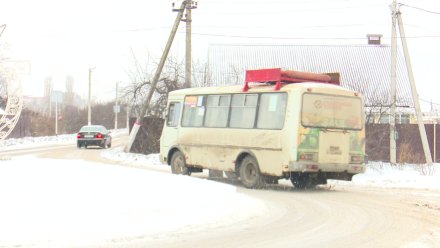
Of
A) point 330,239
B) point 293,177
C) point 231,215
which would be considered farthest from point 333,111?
point 330,239

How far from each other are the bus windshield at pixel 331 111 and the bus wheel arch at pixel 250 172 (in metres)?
1.97

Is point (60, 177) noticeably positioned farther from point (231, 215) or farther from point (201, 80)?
point (201, 80)

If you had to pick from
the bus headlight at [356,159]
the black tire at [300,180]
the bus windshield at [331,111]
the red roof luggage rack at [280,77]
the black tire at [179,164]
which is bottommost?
the black tire at [300,180]

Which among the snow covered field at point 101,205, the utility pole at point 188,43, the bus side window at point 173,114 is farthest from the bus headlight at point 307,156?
the utility pole at point 188,43

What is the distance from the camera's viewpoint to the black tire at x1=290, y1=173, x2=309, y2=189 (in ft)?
52.5

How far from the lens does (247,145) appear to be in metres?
16.1

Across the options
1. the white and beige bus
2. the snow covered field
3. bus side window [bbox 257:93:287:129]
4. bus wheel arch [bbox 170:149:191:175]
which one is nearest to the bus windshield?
the white and beige bus

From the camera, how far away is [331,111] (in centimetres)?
1520

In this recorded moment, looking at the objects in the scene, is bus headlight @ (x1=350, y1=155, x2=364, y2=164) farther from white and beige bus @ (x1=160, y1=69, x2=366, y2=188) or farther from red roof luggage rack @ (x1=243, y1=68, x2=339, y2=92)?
red roof luggage rack @ (x1=243, y1=68, x2=339, y2=92)

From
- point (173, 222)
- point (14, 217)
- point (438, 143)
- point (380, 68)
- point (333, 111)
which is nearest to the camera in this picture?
point (14, 217)

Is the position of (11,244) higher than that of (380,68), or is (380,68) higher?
(380,68)

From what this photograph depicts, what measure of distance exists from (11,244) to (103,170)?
17.1 feet

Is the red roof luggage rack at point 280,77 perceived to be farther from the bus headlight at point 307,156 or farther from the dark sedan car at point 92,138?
the dark sedan car at point 92,138

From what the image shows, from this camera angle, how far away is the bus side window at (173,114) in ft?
63.2
